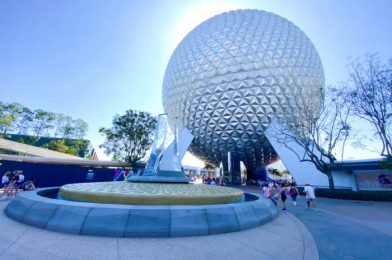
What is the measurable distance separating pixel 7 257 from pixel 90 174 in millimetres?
20278

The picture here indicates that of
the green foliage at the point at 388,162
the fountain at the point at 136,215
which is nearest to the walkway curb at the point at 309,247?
the fountain at the point at 136,215

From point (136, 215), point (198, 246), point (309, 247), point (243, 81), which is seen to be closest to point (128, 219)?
point (136, 215)

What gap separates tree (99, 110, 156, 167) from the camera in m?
28.3

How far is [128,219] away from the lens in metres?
4.63

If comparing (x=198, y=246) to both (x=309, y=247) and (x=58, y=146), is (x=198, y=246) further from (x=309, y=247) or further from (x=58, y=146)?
(x=58, y=146)

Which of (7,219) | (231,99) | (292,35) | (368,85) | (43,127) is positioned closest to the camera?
(7,219)

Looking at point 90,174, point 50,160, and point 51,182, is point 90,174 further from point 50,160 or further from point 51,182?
point 50,160

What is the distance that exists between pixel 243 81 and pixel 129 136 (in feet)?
57.1

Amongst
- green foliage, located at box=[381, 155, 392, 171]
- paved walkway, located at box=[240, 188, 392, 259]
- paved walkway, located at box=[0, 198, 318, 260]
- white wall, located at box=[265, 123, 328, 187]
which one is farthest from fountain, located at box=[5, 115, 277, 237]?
green foliage, located at box=[381, 155, 392, 171]

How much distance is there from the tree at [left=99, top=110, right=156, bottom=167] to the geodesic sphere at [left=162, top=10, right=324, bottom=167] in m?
6.32

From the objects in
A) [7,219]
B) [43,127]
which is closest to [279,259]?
[7,219]

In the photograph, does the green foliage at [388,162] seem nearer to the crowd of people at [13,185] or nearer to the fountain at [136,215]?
the fountain at [136,215]

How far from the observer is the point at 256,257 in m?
3.83

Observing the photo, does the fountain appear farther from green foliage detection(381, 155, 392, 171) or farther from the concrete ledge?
green foliage detection(381, 155, 392, 171)
